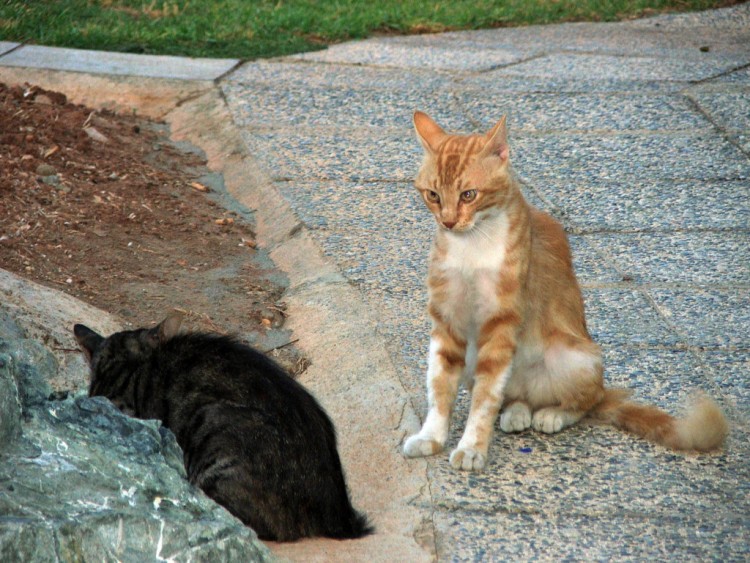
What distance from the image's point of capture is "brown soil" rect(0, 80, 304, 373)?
568 centimetres

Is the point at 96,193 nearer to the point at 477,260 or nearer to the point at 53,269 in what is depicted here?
the point at 53,269

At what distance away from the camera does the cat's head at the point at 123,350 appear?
4.16 metres

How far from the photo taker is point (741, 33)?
10.9 meters

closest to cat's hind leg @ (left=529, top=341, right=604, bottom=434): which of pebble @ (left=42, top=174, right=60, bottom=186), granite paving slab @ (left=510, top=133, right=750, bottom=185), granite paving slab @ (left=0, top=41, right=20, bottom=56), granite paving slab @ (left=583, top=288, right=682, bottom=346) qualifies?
granite paving slab @ (left=583, top=288, right=682, bottom=346)

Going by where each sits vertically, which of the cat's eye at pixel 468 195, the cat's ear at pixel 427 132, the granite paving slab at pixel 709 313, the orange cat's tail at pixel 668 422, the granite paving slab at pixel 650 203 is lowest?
the granite paving slab at pixel 650 203

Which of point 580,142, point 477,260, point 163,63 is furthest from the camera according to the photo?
point 163,63

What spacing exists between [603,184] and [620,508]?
3740 millimetres

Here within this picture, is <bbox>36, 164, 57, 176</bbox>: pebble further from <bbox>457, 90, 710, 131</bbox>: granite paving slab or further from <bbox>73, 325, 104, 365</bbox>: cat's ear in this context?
<bbox>457, 90, 710, 131</bbox>: granite paving slab

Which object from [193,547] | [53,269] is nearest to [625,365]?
[193,547]

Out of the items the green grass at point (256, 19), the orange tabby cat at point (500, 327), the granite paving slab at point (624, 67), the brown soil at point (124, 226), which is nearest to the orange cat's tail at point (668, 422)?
the orange tabby cat at point (500, 327)

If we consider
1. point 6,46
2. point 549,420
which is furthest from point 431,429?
point 6,46

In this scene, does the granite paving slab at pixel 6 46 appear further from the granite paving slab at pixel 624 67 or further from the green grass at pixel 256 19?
the granite paving slab at pixel 624 67

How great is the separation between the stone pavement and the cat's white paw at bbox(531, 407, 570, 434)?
0.18 feet

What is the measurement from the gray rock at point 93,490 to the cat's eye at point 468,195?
1.57 metres
